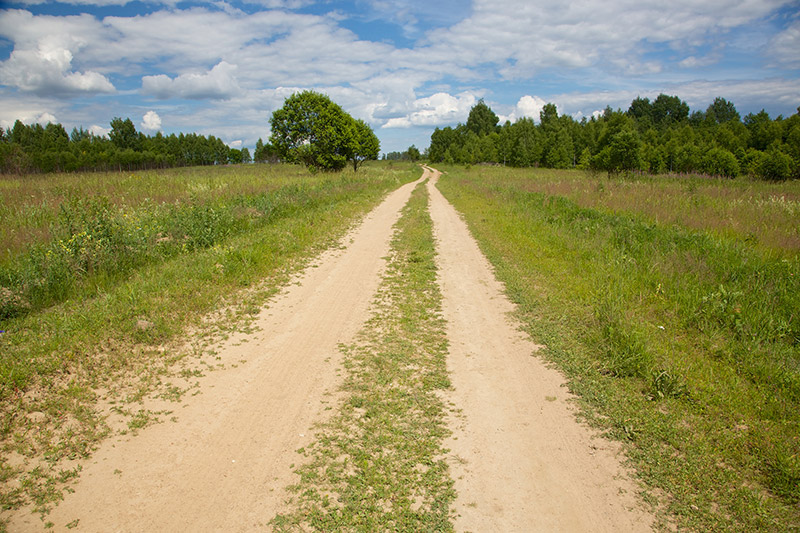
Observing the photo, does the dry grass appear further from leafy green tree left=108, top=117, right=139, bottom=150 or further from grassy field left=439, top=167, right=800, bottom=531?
leafy green tree left=108, top=117, right=139, bottom=150

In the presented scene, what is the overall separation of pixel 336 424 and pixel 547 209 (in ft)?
46.6

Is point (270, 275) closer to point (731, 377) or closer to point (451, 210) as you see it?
point (731, 377)

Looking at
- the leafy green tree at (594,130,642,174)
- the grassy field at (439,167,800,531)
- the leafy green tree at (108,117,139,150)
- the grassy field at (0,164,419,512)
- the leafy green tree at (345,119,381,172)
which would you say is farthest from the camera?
the leafy green tree at (108,117,139,150)

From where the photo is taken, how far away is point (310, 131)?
36.7 meters

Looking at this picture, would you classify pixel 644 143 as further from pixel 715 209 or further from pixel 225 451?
pixel 225 451

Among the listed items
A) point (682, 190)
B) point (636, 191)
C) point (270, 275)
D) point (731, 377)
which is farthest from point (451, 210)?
point (731, 377)

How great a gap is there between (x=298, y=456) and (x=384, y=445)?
74cm

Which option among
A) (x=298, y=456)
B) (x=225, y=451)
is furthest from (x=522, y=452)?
(x=225, y=451)

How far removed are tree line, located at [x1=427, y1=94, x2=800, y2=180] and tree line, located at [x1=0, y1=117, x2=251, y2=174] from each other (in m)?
44.3

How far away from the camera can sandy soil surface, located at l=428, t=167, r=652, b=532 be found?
2.94m

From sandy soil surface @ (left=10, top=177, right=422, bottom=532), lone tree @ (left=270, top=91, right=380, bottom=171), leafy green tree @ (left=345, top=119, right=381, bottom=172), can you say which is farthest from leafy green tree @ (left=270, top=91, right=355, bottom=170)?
sandy soil surface @ (left=10, top=177, right=422, bottom=532)

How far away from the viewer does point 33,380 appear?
4.32m

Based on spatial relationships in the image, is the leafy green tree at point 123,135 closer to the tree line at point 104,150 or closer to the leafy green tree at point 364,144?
the tree line at point 104,150

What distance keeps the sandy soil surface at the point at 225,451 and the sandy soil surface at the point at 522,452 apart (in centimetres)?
144
